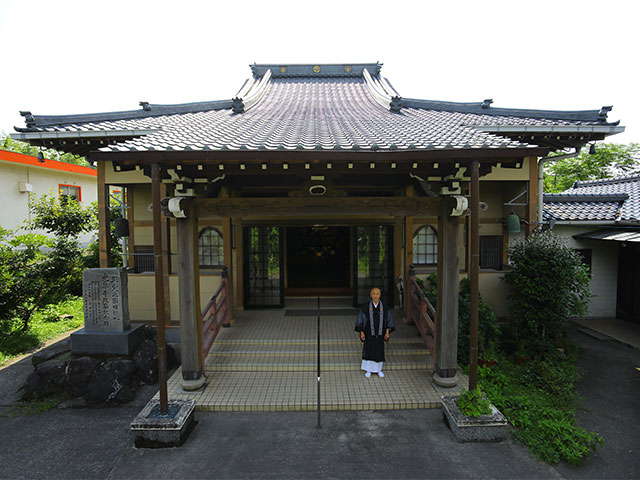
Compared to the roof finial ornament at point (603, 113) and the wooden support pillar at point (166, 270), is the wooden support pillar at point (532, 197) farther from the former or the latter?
the wooden support pillar at point (166, 270)

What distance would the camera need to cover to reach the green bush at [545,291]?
22.5 feet

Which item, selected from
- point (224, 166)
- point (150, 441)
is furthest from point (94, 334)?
point (224, 166)

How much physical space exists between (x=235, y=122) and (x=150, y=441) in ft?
21.3

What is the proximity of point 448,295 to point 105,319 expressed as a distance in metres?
6.55

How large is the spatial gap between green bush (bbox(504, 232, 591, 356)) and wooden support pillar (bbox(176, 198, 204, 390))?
21.5 ft

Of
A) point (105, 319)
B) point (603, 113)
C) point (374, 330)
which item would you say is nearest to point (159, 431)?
point (105, 319)

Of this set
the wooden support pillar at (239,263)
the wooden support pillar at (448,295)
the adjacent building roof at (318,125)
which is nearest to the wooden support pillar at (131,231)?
the adjacent building roof at (318,125)

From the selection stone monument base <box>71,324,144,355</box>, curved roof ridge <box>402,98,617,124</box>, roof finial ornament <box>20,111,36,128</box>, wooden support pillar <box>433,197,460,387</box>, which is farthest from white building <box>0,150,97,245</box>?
wooden support pillar <box>433,197,460,387</box>

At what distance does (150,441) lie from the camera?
178 inches

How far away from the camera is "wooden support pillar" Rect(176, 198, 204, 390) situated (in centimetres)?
561

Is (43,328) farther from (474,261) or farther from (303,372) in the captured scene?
(474,261)

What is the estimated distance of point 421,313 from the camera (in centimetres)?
694

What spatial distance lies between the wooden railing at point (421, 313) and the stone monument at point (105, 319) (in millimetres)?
5833

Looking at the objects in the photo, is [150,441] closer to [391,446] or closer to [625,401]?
[391,446]
